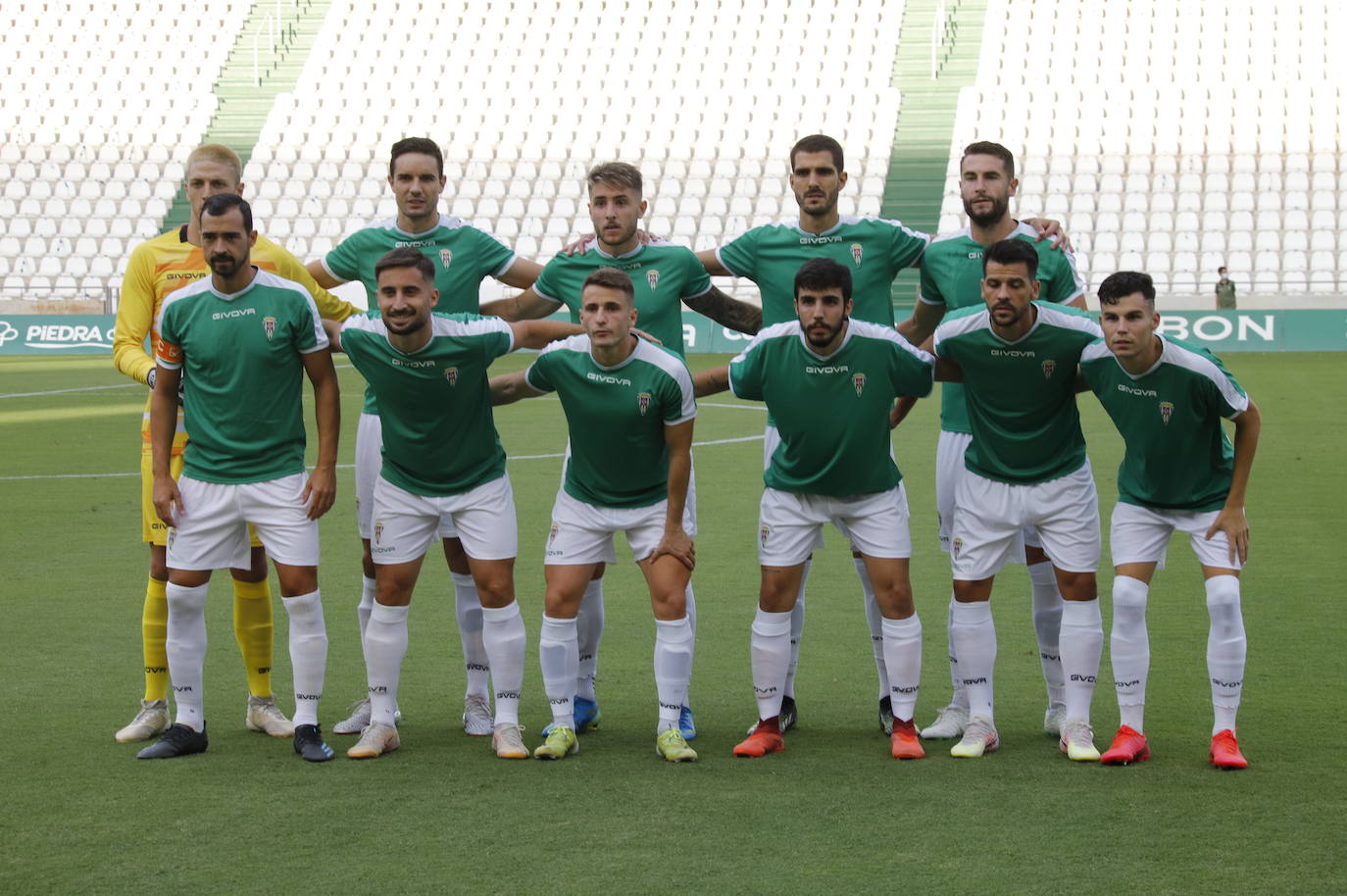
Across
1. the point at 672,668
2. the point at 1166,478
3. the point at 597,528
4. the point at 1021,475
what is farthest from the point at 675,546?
the point at 1166,478

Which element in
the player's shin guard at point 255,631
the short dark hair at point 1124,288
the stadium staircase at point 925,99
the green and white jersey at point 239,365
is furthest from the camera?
the stadium staircase at point 925,99

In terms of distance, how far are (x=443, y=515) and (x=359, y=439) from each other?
1.83 feet

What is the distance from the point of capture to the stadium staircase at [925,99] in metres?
31.4

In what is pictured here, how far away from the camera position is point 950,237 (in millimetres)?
6262

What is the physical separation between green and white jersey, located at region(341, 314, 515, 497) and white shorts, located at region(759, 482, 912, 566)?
1.06 metres

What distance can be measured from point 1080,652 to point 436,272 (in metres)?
2.85

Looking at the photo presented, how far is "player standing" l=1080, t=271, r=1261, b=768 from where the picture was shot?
5.43 meters

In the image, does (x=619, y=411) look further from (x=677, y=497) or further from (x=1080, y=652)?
(x=1080, y=652)

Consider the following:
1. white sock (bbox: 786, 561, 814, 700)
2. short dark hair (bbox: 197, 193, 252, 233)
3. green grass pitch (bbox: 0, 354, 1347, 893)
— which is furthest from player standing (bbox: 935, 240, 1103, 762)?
short dark hair (bbox: 197, 193, 252, 233)

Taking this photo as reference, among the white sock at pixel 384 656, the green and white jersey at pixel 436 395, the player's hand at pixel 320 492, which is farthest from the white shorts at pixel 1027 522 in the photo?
the player's hand at pixel 320 492

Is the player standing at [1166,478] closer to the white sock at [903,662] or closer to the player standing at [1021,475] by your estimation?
the player standing at [1021,475]

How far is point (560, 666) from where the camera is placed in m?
5.84

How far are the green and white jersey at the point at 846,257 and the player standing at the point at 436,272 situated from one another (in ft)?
3.45

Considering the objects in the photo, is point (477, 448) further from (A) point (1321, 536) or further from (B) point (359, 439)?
(A) point (1321, 536)
